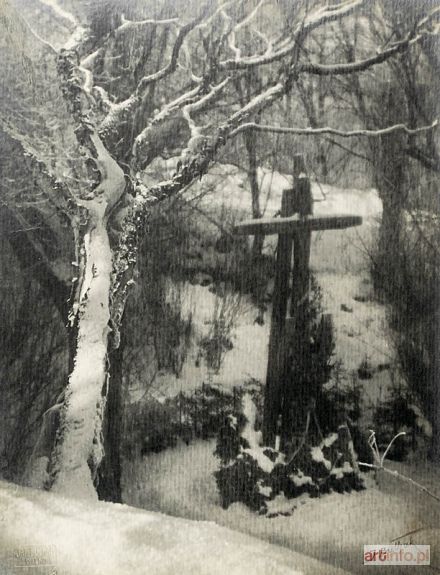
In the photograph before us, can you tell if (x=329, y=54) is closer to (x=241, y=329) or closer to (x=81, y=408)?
(x=241, y=329)

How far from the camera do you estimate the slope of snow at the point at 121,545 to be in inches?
87.4

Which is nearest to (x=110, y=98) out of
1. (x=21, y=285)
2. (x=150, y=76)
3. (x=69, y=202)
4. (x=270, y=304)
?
(x=150, y=76)

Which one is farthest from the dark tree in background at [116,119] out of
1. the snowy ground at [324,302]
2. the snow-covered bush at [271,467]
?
the snow-covered bush at [271,467]

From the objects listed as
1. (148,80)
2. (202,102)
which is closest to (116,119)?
(148,80)

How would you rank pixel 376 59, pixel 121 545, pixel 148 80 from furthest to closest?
1. pixel 148 80
2. pixel 376 59
3. pixel 121 545

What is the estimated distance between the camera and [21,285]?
9.14 feet

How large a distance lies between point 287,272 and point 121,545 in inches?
58.3

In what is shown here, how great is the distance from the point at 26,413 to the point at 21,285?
0.66 meters

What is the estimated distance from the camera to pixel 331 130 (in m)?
2.76

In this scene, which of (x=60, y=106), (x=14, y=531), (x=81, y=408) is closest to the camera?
(x=14, y=531)

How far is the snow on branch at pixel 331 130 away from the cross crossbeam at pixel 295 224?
425 mm
